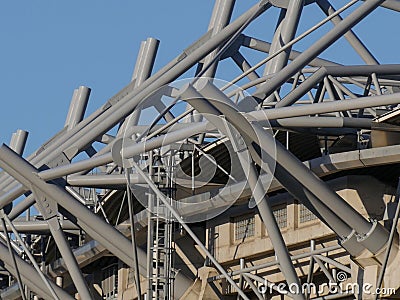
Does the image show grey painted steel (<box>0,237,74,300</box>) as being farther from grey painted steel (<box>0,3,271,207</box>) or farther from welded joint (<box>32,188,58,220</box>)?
welded joint (<box>32,188,58,220</box>)

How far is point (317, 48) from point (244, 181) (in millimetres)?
3381

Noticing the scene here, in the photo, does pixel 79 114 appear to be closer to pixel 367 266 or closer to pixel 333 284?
pixel 333 284

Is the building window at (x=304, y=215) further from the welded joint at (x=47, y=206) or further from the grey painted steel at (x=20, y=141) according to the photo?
the grey painted steel at (x=20, y=141)

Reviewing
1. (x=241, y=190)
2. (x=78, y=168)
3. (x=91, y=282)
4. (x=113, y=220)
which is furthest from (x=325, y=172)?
(x=91, y=282)

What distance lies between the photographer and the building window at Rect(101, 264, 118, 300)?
1805 inches

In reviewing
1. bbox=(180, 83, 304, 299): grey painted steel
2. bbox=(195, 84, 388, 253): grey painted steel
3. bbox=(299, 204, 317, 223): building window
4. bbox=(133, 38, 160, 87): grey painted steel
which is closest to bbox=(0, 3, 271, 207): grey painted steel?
bbox=(299, 204, 317, 223): building window

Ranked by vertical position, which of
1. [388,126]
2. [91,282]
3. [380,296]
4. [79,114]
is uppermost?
[79,114]

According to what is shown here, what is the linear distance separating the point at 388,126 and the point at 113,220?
15623 millimetres

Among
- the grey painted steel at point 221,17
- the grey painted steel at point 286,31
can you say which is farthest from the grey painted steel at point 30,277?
the grey painted steel at point 221,17

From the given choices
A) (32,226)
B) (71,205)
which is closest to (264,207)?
(71,205)

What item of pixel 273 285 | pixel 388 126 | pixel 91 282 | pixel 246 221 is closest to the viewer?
pixel 388 126

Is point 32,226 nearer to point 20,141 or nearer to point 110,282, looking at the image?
point 110,282

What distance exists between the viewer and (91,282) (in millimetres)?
47906

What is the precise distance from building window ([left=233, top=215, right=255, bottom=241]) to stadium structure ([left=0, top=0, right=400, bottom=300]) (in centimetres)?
4
